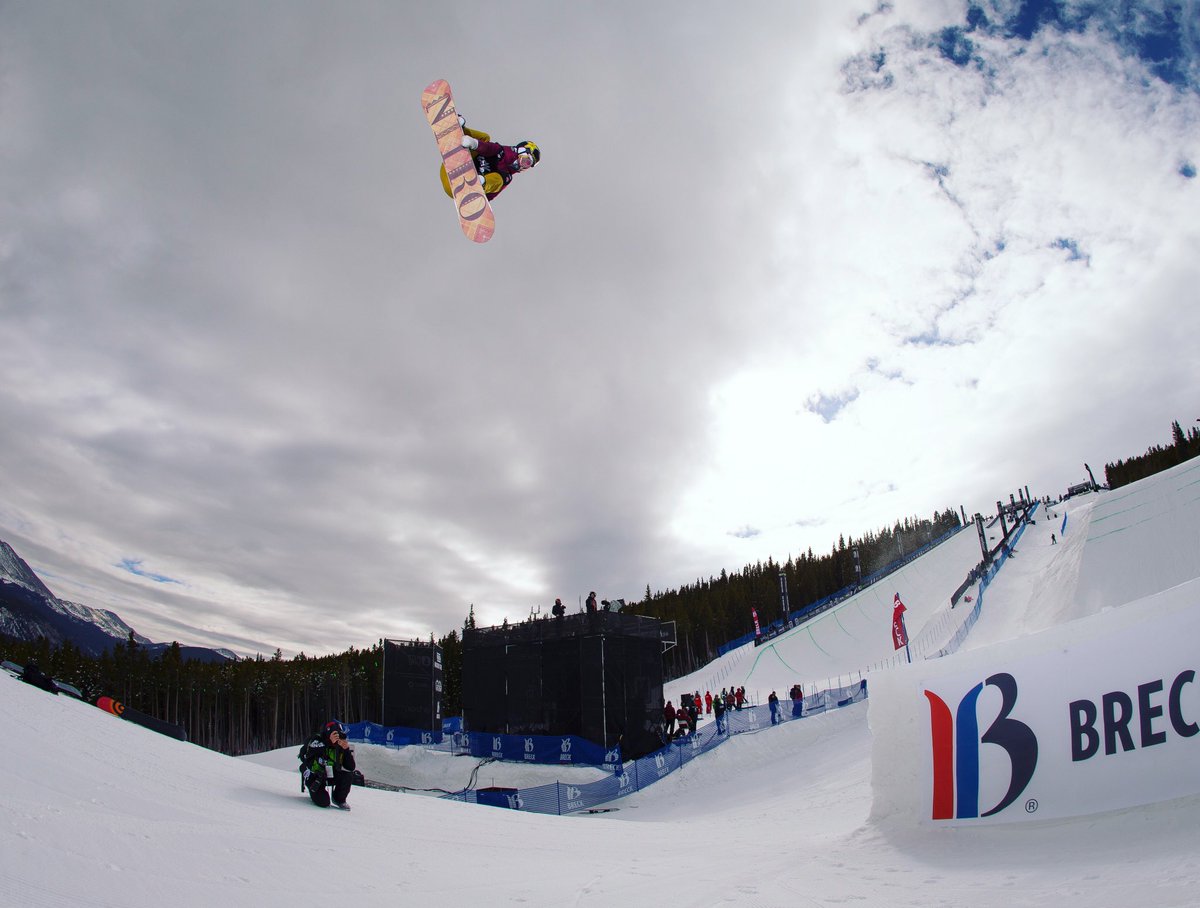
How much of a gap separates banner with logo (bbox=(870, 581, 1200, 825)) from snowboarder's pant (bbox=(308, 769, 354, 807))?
655 cm

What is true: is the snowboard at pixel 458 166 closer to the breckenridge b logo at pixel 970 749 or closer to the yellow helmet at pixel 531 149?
the yellow helmet at pixel 531 149

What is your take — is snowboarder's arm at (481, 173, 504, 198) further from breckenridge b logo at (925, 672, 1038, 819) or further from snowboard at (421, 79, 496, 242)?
breckenridge b logo at (925, 672, 1038, 819)

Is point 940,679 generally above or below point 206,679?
above

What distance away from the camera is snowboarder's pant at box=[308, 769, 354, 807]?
812 cm

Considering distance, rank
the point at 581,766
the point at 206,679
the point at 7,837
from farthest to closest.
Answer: the point at 206,679
the point at 581,766
the point at 7,837

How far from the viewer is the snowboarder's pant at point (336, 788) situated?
320 inches

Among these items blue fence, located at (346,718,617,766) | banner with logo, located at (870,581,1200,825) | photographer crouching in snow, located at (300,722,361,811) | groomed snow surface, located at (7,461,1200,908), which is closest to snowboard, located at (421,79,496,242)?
photographer crouching in snow, located at (300,722,361,811)

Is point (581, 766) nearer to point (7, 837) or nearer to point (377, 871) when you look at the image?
point (377, 871)

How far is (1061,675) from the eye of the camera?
258 inches

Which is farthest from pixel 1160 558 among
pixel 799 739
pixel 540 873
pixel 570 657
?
pixel 540 873

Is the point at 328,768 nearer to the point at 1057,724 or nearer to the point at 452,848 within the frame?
the point at 452,848

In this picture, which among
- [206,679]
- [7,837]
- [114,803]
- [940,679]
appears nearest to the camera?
[7,837]

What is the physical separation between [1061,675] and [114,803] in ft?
28.5

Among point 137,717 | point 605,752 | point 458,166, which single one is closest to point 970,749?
point 458,166
